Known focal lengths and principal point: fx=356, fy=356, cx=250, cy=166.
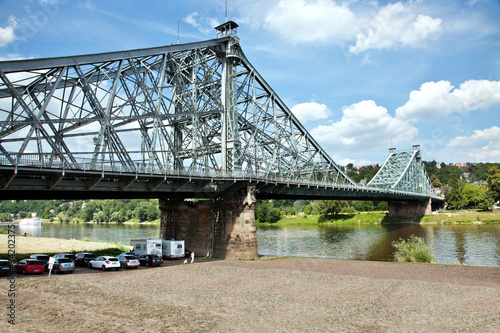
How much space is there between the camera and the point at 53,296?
18.4 metres

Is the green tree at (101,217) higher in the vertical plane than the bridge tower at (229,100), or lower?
lower

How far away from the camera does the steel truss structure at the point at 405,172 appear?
410 feet

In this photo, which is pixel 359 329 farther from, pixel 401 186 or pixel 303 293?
pixel 401 186

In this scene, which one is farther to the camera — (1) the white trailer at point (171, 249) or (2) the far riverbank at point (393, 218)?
(2) the far riverbank at point (393, 218)

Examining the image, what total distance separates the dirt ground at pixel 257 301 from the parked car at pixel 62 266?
98 cm

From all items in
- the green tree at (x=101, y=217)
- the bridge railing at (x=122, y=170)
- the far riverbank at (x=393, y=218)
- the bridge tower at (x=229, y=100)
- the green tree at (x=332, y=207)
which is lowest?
the green tree at (x=101, y=217)

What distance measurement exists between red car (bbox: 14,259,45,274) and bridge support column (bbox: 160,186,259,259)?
17540 mm

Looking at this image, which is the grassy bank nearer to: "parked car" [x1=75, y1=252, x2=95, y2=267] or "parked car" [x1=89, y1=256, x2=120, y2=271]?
"parked car" [x1=89, y1=256, x2=120, y2=271]

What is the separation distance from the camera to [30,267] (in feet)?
80.4

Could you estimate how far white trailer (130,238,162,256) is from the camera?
114ft

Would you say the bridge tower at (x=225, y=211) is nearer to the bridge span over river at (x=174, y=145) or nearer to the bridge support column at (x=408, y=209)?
the bridge span over river at (x=174, y=145)

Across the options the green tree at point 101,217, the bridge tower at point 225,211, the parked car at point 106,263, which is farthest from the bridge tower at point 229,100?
the green tree at point 101,217

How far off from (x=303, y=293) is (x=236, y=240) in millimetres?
17316

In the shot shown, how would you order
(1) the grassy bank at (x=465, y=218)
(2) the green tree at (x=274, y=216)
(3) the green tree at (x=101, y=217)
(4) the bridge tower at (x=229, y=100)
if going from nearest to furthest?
(4) the bridge tower at (x=229, y=100) → (1) the grassy bank at (x=465, y=218) → (2) the green tree at (x=274, y=216) → (3) the green tree at (x=101, y=217)
